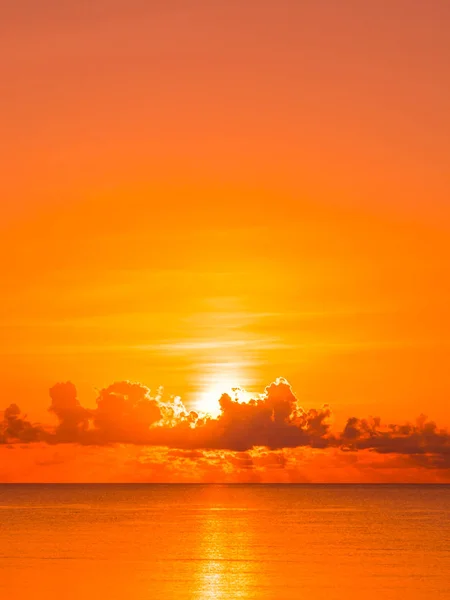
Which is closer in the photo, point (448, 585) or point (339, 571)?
point (448, 585)

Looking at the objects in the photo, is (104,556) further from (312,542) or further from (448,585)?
(448,585)

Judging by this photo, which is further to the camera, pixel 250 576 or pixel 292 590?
pixel 250 576

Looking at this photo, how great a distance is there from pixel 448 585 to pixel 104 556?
31.7 metres

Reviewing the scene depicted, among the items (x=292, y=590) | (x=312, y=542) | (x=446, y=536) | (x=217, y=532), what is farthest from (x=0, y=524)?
(x=292, y=590)

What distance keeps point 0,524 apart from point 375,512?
70.9 meters

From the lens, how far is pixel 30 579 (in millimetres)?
73125

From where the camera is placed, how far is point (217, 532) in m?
124

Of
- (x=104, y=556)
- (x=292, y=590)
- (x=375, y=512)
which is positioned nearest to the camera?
(x=292, y=590)

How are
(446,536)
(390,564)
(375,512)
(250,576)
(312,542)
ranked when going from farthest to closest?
(375,512) < (446,536) < (312,542) < (390,564) < (250,576)

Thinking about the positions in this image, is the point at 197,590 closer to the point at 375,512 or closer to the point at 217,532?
the point at 217,532

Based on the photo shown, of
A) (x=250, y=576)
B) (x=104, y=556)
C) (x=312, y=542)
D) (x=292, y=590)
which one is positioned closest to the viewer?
(x=292, y=590)

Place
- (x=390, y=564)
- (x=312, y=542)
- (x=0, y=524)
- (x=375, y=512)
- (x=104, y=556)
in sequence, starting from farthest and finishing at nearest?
(x=375, y=512)
(x=0, y=524)
(x=312, y=542)
(x=104, y=556)
(x=390, y=564)

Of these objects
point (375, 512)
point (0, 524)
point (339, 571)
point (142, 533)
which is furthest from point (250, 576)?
point (375, 512)

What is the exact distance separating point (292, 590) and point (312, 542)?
125 feet
